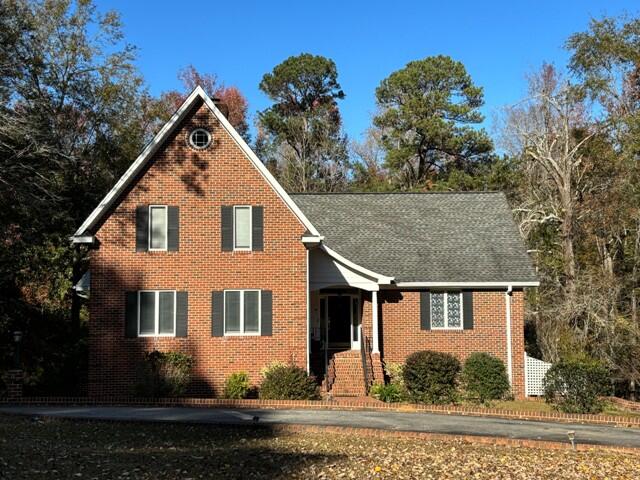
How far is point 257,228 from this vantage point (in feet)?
63.0

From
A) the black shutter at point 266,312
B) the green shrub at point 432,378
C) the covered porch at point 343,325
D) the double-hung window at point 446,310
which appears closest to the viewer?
the green shrub at point 432,378

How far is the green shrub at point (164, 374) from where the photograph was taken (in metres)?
17.1

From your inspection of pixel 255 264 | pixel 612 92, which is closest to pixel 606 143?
pixel 612 92

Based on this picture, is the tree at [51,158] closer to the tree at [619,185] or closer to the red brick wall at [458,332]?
the red brick wall at [458,332]

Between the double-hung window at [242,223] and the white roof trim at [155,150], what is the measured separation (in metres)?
1.07

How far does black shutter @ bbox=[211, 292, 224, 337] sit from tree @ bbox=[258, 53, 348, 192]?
26.3 meters

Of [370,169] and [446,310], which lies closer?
[446,310]

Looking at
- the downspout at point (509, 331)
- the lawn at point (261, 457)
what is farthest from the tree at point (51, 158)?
the downspout at point (509, 331)

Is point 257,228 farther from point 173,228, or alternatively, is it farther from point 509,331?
point 509,331

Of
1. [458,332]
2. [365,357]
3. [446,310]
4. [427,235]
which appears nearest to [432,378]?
[365,357]

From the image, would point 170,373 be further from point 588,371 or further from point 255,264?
point 588,371

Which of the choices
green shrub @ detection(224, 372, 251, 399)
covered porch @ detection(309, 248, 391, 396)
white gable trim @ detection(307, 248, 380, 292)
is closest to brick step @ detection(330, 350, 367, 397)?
covered porch @ detection(309, 248, 391, 396)

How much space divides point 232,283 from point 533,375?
9.52m

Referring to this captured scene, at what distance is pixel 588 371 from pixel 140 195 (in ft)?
41.8
